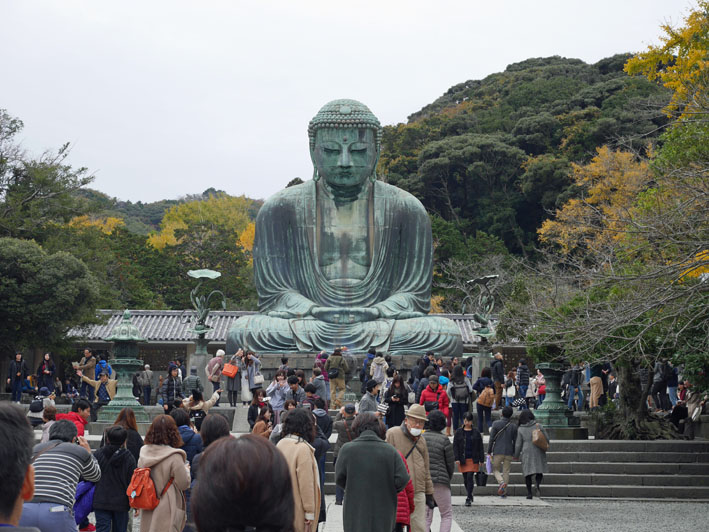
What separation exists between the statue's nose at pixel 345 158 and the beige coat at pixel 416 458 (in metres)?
12.2

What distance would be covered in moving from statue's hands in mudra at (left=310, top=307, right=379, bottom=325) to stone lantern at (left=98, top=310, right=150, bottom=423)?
4683 mm

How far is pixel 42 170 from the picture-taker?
27.0 metres

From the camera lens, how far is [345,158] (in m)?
18.8

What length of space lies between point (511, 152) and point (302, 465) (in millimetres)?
34862

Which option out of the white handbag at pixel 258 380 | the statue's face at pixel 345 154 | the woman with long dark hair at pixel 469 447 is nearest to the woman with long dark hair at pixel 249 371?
the white handbag at pixel 258 380

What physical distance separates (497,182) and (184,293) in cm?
1369

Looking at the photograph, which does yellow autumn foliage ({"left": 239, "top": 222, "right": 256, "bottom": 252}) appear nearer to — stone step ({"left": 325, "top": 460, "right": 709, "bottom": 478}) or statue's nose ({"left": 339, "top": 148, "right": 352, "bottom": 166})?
statue's nose ({"left": 339, "top": 148, "right": 352, "bottom": 166})

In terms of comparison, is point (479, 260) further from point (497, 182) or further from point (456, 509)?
point (456, 509)

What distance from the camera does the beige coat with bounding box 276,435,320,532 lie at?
562 centimetres

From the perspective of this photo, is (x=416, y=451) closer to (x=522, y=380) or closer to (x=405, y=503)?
(x=405, y=503)

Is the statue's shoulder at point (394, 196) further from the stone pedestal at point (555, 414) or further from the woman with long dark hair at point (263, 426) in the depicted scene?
the woman with long dark hair at point (263, 426)

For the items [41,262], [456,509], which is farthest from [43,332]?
[456,509]

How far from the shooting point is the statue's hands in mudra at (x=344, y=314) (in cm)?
1834

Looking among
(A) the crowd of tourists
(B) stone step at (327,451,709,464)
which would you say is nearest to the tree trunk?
(B) stone step at (327,451,709,464)
